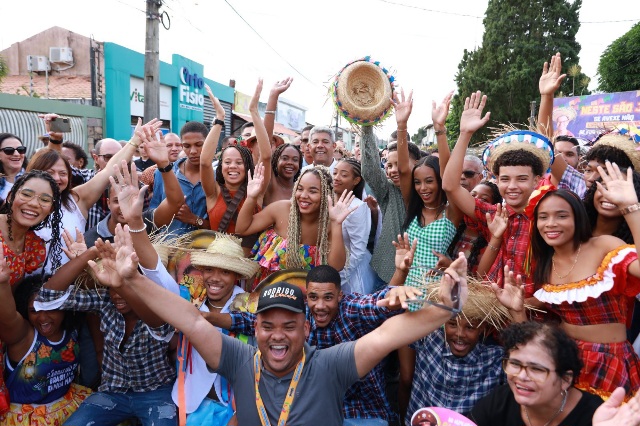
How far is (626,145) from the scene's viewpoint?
3.85 metres

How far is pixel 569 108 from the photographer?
19703 mm

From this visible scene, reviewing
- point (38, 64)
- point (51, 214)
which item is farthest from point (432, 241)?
point (38, 64)

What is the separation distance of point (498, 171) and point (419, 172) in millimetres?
657

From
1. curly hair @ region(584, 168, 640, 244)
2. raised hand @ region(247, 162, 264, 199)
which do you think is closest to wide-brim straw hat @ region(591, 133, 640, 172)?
curly hair @ region(584, 168, 640, 244)

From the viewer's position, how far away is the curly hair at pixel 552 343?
246 centimetres

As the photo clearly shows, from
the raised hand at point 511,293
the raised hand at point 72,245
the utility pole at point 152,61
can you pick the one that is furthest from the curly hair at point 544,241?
the utility pole at point 152,61

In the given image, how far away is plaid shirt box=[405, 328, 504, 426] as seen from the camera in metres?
3.19

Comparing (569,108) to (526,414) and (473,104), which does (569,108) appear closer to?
(473,104)

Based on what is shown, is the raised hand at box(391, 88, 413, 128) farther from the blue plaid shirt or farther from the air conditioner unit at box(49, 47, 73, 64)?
the air conditioner unit at box(49, 47, 73, 64)

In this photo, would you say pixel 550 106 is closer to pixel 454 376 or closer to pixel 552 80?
pixel 552 80

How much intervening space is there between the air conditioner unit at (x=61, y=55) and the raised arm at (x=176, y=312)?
22.1 metres

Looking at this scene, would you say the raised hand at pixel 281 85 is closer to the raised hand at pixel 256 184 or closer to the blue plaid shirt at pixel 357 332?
the raised hand at pixel 256 184

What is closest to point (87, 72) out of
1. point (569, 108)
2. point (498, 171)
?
point (569, 108)

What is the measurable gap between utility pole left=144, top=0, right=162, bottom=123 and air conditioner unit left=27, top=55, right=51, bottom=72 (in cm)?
1351
